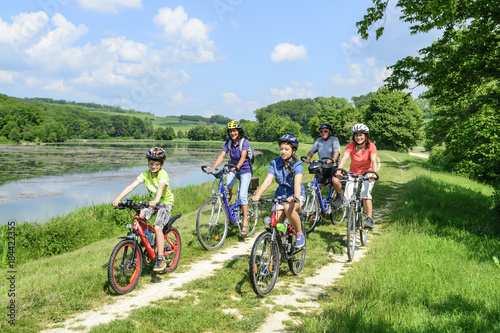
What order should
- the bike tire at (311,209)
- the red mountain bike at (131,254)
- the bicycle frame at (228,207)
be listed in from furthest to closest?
the bike tire at (311,209) < the bicycle frame at (228,207) < the red mountain bike at (131,254)

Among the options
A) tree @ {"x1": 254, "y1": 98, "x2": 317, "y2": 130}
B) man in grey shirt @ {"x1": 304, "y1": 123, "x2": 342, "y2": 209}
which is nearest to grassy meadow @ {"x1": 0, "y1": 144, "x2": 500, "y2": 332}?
man in grey shirt @ {"x1": 304, "y1": 123, "x2": 342, "y2": 209}

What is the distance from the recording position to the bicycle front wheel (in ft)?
21.3

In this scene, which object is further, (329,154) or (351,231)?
(329,154)

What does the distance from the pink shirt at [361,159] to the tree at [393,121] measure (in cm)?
4883

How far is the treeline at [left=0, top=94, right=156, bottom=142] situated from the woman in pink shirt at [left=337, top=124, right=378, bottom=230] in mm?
84130

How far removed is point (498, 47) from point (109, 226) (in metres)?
13.4

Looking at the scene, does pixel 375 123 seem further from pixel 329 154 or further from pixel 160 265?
pixel 160 265

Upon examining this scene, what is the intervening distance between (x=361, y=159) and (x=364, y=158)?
68 mm

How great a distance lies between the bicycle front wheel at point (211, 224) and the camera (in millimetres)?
6496

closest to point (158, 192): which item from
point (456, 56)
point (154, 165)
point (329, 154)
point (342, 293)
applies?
point (154, 165)

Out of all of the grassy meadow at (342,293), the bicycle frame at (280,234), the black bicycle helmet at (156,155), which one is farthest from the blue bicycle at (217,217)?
the bicycle frame at (280,234)

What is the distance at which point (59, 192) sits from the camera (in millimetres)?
20328

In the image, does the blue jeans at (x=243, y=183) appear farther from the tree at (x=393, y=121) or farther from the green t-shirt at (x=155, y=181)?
the tree at (x=393, y=121)

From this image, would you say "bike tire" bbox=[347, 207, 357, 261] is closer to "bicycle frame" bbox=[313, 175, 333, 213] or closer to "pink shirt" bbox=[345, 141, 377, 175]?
"pink shirt" bbox=[345, 141, 377, 175]
